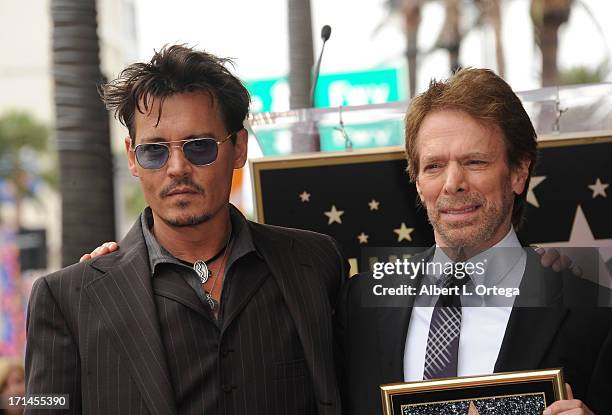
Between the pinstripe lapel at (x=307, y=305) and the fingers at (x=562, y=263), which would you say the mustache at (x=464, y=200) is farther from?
the pinstripe lapel at (x=307, y=305)

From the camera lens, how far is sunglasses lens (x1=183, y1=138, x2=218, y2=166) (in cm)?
324

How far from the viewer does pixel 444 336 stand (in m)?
2.91

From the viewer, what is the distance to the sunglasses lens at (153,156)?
3234 millimetres

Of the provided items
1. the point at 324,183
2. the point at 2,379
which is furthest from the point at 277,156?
the point at 2,379

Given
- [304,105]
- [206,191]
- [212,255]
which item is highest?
[304,105]

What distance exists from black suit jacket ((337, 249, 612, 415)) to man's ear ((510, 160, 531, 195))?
9.7 inches

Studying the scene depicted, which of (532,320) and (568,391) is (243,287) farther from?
(568,391)

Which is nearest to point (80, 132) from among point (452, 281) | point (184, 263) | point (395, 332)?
point (184, 263)

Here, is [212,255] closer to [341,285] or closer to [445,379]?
[341,285]

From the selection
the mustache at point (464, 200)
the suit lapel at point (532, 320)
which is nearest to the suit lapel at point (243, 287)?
the mustache at point (464, 200)

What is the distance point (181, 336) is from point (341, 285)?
2.28 ft

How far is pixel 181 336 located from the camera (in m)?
3.17

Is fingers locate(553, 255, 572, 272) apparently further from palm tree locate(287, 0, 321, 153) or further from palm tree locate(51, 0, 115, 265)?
palm tree locate(287, 0, 321, 153)

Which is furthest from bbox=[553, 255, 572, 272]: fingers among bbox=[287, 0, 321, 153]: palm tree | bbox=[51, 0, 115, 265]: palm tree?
bbox=[287, 0, 321, 153]: palm tree
